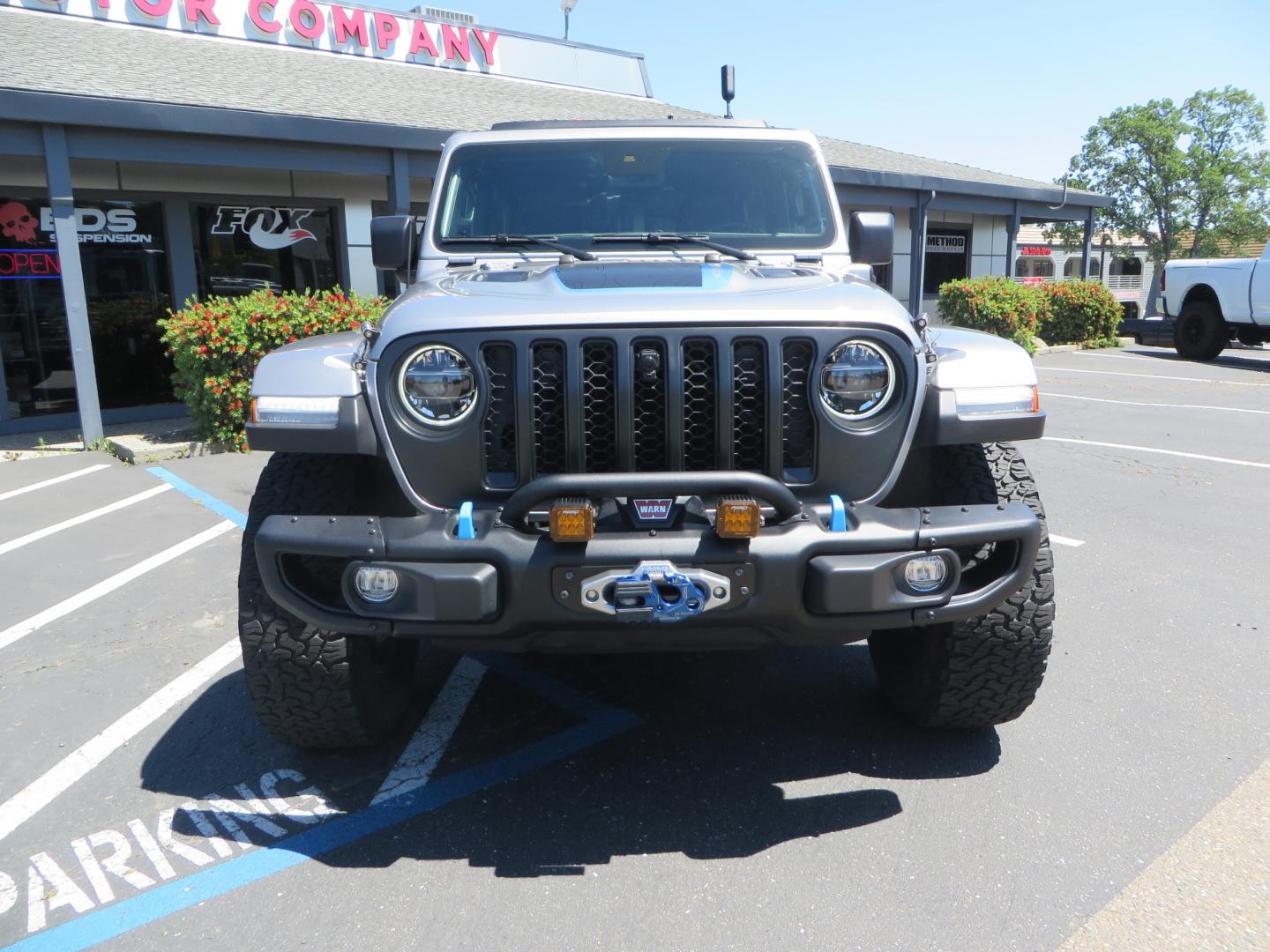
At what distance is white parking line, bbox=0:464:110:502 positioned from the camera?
23.4ft

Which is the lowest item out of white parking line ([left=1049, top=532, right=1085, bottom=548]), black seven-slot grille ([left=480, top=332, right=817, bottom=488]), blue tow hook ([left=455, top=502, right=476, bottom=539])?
white parking line ([left=1049, top=532, right=1085, bottom=548])

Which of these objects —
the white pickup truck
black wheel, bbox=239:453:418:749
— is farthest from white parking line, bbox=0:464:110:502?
the white pickup truck

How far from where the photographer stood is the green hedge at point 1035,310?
54.9 ft

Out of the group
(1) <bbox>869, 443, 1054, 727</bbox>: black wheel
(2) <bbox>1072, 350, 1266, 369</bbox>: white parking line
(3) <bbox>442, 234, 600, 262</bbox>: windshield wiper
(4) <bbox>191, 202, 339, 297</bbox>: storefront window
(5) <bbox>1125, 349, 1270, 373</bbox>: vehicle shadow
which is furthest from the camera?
(2) <bbox>1072, 350, 1266, 369</bbox>: white parking line

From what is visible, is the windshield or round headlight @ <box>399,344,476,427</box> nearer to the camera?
round headlight @ <box>399,344,476,427</box>

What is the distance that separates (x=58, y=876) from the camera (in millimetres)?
2498

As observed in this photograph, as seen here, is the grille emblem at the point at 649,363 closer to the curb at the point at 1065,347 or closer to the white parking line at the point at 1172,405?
the white parking line at the point at 1172,405

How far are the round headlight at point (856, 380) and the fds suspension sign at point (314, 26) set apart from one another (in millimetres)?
14116

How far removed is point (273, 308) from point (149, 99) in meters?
2.35

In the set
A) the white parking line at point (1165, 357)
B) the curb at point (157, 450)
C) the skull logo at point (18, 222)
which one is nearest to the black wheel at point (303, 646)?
the curb at point (157, 450)

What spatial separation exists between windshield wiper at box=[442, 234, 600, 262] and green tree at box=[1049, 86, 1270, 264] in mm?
58168

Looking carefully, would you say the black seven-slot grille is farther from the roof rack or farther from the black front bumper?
the roof rack

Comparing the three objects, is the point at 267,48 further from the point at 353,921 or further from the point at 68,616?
the point at 353,921

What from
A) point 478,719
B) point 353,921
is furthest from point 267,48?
point 353,921
